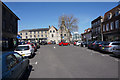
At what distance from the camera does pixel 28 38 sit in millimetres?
77312

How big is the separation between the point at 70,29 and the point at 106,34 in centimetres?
2313

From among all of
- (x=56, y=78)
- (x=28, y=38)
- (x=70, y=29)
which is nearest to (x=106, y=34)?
(x=70, y=29)

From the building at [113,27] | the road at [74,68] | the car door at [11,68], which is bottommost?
the road at [74,68]

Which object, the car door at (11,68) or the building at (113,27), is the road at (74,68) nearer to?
the car door at (11,68)

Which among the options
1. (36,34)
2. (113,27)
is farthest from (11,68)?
(36,34)

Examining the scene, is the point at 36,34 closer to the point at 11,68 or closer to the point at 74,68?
the point at 74,68

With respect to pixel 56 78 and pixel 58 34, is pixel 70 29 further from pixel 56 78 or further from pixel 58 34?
pixel 56 78

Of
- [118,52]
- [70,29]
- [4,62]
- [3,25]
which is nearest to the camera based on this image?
[4,62]

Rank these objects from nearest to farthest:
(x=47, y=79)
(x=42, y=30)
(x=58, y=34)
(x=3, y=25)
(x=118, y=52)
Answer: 1. (x=47, y=79)
2. (x=118, y=52)
3. (x=3, y=25)
4. (x=58, y=34)
5. (x=42, y=30)

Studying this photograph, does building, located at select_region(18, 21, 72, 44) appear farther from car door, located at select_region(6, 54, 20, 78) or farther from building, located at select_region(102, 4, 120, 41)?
car door, located at select_region(6, 54, 20, 78)

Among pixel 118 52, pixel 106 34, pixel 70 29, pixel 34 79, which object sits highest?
pixel 70 29

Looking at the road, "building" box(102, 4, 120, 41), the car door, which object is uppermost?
"building" box(102, 4, 120, 41)

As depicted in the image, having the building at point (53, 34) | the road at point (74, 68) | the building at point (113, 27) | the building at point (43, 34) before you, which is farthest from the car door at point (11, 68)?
the building at point (53, 34)

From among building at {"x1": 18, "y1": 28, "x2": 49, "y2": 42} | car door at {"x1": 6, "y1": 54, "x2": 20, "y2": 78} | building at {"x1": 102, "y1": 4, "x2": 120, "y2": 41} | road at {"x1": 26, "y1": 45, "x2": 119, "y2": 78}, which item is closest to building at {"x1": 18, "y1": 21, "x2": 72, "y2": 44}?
building at {"x1": 18, "y1": 28, "x2": 49, "y2": 42}
